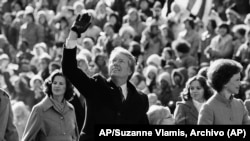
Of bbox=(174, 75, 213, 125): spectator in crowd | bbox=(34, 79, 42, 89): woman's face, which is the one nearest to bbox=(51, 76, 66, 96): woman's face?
bbox=(174, 75, 213, 125): spectator in crowd

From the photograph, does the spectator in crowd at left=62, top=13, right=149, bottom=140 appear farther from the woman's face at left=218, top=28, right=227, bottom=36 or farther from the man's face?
the woman's face at left=218, top=28, right=227, bottom=36

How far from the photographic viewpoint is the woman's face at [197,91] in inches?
450

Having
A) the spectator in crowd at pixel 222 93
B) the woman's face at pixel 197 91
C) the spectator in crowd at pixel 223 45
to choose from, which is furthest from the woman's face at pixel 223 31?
the spectator in crowd at pixel 222 93

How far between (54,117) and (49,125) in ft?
0.51

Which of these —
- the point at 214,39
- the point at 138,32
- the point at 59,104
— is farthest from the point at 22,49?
the point at 59,104

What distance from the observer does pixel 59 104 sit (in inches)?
412

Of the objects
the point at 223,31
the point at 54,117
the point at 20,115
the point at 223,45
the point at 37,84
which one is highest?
the point at 223,31

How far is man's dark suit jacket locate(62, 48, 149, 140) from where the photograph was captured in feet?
27.6

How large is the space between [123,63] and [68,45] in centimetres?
60

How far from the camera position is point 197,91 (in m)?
11.4

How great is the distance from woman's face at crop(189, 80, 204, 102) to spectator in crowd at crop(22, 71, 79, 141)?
5.20 ft

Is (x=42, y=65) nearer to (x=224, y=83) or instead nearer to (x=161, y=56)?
(x=161, y=56)

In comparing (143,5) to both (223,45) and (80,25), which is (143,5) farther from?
(80,25)

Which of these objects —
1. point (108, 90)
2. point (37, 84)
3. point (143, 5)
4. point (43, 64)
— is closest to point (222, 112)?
point (108, 90)
